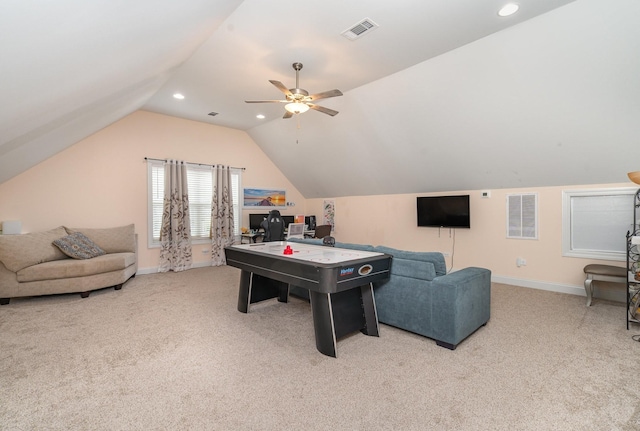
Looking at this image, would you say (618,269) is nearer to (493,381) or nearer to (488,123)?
(488,123)

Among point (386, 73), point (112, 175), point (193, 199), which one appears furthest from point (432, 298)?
point (112, 175)

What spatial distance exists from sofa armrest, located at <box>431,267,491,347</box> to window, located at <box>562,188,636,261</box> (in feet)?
8.43

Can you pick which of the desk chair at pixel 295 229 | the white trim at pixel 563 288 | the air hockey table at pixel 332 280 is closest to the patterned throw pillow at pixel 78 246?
the air hockey table at pixel 332 280

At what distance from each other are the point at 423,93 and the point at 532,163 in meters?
1.92

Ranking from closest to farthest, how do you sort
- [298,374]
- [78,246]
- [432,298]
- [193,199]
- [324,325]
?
1. [298,374]
2. [324,325]
3. [432,298]
4. [78,246]
5. [193,199]

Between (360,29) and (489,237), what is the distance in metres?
4.03

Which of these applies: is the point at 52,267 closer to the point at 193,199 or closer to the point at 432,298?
the point at 193,199

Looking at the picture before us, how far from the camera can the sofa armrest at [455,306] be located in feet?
8.85

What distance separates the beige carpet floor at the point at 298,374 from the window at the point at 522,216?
1.47 m

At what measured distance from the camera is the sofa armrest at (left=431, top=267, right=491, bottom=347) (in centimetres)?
270

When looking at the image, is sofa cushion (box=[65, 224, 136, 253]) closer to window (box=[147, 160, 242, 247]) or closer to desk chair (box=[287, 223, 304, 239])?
window (box=[147, 160, 242, 247])

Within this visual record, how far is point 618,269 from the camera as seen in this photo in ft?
12.5

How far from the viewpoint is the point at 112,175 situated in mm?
5625

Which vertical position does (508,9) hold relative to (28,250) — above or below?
above
